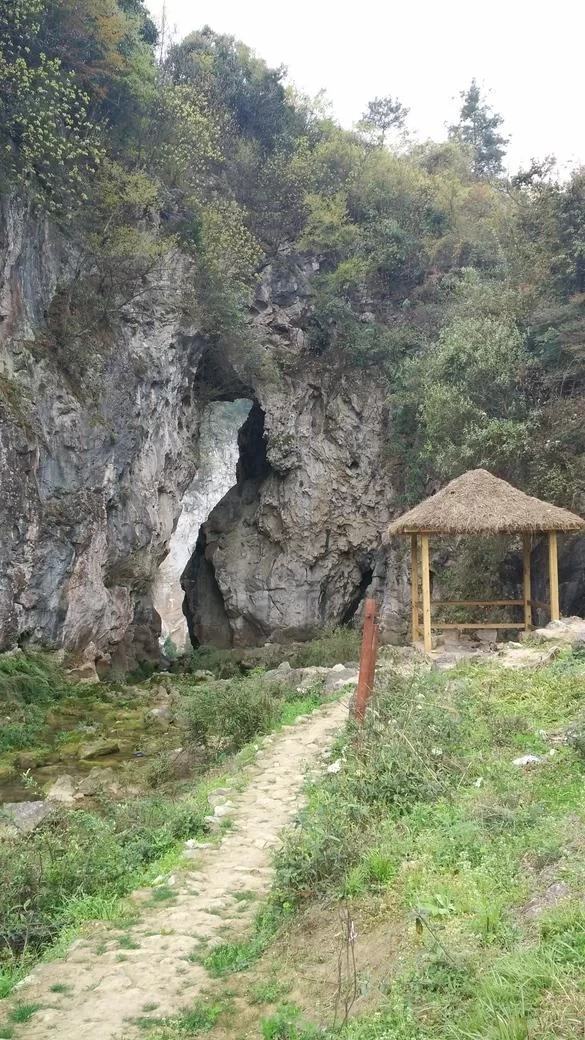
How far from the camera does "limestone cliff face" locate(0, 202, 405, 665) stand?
49.6ft

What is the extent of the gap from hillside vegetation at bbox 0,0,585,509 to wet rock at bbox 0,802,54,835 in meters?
10.7

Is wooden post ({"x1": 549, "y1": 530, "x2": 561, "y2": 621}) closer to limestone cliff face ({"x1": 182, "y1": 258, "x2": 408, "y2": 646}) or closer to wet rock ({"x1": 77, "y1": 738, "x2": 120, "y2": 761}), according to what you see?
wet rock ({"x1": 77, "y1": 738, "x2": 120, "y2": 761})

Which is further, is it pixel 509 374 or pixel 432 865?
pixel 509 374

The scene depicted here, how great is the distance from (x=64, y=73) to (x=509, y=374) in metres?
11.3

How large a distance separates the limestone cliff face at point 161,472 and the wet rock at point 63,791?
5687 mm

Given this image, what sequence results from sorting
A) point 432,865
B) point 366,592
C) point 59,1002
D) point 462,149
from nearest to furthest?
point 59,1002 → point 432,865 → point 366,592 → point 462,149

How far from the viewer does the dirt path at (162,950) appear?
3574 millimetres

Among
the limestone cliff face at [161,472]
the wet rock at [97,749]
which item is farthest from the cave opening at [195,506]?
the wet rock at [97,749]

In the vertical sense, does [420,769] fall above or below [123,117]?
below

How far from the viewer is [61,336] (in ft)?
54.1

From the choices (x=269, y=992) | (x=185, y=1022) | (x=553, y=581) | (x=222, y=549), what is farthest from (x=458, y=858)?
(x=222, y=549)

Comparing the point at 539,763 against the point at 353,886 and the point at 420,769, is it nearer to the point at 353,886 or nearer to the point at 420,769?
the point at 420,769

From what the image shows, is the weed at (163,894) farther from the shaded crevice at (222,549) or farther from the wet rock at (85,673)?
the shaded crevice at (222,549)

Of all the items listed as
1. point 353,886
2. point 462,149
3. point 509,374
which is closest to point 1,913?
point 353,886
